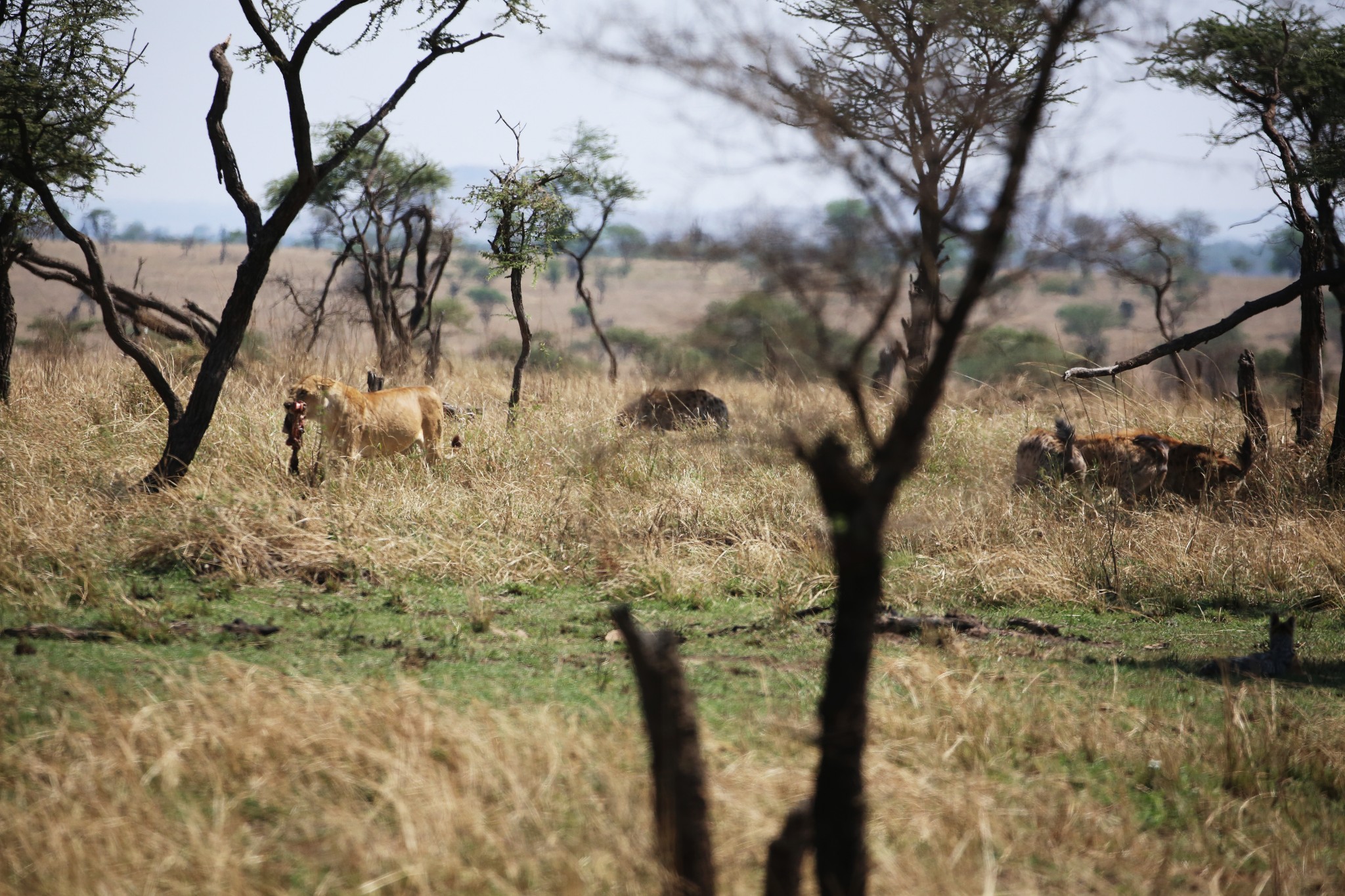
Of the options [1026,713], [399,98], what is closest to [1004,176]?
[1026,713]

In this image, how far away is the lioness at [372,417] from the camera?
669cm

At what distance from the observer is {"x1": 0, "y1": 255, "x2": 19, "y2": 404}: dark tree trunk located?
8930mm

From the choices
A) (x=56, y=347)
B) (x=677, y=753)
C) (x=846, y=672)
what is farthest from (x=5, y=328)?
(x=846, y=672)

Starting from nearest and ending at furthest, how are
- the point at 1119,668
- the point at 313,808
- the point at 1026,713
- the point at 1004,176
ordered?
the point at 1004,176 < the point at 313,808 < the point at 1026,713 < the point at 1119,668

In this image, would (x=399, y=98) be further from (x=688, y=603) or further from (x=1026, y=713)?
(x=1026, y=713)

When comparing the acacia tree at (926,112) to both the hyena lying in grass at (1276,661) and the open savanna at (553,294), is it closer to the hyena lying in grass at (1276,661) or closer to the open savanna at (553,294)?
the hyena lying in grass at (1276,661)

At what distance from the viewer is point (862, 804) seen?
218 cm

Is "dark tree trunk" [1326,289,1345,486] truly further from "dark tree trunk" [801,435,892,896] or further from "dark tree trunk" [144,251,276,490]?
"dark tree trunk" [144,251,276,490]

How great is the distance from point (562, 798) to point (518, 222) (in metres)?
7.90

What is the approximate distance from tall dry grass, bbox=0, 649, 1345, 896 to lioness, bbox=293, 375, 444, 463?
11.1ft

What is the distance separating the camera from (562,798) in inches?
111

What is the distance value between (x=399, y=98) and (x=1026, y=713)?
5788mm

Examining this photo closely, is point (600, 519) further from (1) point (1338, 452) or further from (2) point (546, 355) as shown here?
(1) point (1338, 452)

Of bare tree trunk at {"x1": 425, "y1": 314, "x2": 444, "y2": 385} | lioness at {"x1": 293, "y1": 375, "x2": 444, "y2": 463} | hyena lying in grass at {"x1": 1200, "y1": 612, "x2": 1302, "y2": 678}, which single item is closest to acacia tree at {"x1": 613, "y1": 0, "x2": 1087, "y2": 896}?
hyena lying in grass at {"x1": 1200, "y1": 612, "x2": 1302, "y2": 678}
